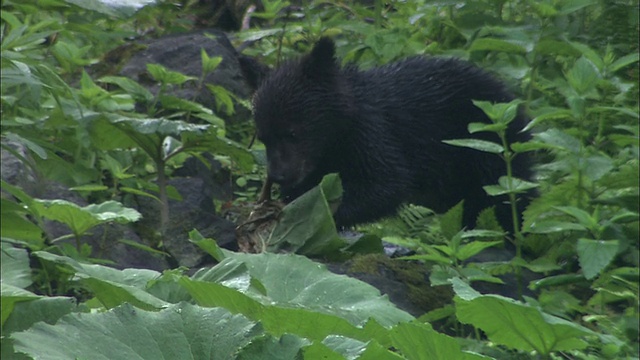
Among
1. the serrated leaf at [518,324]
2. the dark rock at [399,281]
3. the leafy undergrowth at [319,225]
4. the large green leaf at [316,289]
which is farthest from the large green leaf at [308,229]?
the serrated leaf at [518,324]

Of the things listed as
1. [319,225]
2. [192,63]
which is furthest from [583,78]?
[192,63]

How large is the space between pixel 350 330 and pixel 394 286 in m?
1.87

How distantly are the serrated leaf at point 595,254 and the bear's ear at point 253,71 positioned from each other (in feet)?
7.86

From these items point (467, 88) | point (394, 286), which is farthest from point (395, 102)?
point (394, 286)

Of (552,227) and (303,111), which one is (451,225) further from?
(303,111)

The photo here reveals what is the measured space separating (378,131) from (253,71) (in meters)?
0.76

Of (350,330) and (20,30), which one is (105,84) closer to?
(20,30)

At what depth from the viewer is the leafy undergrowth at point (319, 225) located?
1766 mm

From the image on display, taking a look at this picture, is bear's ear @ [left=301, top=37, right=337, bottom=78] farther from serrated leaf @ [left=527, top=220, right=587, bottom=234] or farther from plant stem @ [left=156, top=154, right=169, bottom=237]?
serrated leaf @ [left=527, top=220, right=587, bottom=234]

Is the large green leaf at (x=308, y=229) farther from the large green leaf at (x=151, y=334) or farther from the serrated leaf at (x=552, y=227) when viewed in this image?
the large green leaf at (x=151, y=334)

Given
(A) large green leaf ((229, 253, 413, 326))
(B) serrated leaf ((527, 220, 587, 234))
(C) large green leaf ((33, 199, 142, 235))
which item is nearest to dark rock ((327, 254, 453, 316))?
Answer: (B) serrated leaf ((527, 220, 587, 234))

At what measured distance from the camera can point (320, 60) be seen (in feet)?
16.6

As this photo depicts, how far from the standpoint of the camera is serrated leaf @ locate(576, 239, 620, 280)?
330cm

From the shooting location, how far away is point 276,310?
1.90m
